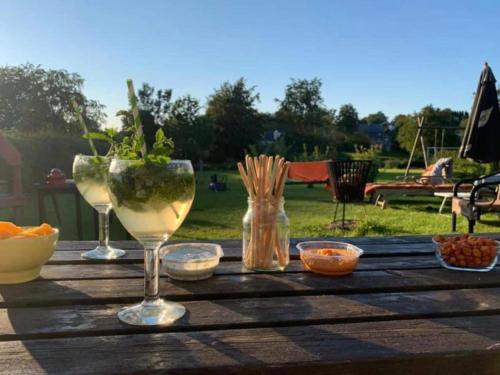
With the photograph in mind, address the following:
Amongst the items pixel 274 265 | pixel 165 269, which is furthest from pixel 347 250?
pixel 165 269

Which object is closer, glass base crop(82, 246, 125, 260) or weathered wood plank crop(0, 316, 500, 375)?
weathered wood plank crop(0, 316, 500, 375)

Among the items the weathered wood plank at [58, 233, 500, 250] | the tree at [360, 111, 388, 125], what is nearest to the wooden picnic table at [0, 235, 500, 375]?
the weathered wood plank at [58, 233, 500, 250]

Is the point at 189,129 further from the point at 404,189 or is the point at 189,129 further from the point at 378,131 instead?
the point at 378,131

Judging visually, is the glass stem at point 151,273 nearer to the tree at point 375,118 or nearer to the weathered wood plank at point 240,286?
the weathered wood plank at point 240,286

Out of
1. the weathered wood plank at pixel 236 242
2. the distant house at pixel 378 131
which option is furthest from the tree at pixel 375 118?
the weathered wood plank at pixel 236 242

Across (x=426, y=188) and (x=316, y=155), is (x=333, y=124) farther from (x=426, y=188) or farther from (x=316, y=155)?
(x=426, y=188)

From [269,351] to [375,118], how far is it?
258ft

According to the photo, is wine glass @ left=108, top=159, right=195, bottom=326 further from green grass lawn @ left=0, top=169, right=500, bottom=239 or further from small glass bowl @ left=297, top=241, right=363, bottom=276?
green grass lawn @ left=0, top=169, right=500, bottom=239

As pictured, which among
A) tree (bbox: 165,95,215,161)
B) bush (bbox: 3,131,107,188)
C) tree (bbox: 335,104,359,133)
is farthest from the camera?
tree (bbox: 335,104,359,133)

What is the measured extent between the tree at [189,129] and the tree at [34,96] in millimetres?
6522

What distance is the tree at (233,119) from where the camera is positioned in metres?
32.1

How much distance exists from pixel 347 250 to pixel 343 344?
576 mm

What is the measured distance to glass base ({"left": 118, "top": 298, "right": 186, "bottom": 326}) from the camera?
0.79 m

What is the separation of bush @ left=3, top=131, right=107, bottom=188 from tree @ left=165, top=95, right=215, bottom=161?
7.19m
